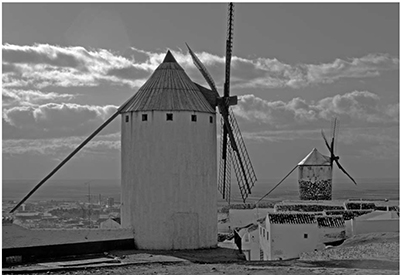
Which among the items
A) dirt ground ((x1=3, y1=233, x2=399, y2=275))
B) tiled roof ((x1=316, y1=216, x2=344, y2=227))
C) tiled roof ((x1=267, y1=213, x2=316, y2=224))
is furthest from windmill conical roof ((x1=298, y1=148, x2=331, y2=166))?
dirt ground ((x1=3, y1=233, x2=399, y2=275))

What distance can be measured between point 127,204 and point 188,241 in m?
1.99

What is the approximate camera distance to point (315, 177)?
1448 inches

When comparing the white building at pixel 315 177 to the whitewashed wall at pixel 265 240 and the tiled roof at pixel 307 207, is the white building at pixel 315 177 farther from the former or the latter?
the whitewashed wall at pixel 265 240

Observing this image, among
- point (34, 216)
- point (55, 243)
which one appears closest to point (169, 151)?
point (55, 243)

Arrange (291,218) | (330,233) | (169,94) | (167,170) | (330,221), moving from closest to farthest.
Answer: (167,170)
(169,94)
(330,233)
(330,221)
(291,218)

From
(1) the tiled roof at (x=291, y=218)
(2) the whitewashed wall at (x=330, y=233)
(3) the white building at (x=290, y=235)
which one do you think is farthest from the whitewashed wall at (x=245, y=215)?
(2) the whitewashed wall at (x=330, y=233)

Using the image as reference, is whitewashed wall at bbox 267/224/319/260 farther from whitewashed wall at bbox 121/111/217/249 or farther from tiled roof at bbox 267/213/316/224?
whitewashed wall at bbox 121/111/217/249

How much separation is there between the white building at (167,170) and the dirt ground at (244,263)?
71 cm

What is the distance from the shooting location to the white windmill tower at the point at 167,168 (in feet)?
61.1

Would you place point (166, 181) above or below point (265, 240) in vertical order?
above

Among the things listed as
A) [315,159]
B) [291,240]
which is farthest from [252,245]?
[315,159]

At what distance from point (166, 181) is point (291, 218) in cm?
1024

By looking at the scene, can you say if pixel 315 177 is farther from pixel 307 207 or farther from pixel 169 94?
pixel 169 94

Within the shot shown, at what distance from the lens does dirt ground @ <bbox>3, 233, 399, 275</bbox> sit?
14.5m
